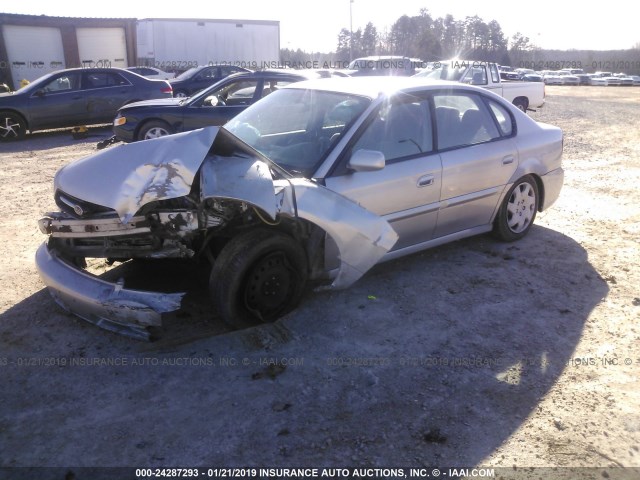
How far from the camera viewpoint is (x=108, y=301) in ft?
10.6

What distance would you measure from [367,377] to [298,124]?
224 centimetres

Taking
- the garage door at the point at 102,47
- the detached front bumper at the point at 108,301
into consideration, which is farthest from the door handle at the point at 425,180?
the garage door at the point at 102,47

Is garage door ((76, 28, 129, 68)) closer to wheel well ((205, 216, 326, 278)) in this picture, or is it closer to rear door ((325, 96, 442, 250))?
rear door ((325, 96, 442, 250))

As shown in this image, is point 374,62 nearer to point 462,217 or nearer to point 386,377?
point 462,217

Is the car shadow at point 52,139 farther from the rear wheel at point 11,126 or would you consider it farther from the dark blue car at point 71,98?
the dark blue car at point 71,98

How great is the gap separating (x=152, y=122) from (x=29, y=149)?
3.21 m

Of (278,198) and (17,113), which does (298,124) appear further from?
(17,113)

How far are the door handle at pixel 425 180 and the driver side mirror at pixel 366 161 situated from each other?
0.63 m

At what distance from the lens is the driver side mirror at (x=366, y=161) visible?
3654 millimetres

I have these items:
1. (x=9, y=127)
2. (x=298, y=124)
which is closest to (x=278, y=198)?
(x=298, y=124)

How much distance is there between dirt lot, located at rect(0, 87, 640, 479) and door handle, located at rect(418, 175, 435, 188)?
81 cm

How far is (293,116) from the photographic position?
4535mm

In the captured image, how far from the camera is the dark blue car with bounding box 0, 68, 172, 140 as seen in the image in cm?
1157

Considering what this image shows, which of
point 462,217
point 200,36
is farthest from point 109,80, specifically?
point 200,36
